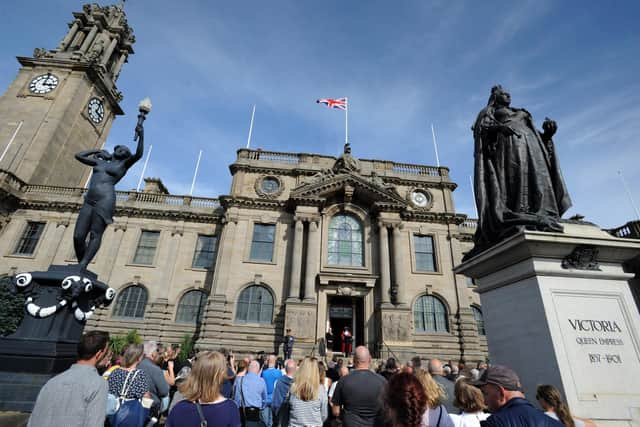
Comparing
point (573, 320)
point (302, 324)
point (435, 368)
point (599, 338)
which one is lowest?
point (435, 368)

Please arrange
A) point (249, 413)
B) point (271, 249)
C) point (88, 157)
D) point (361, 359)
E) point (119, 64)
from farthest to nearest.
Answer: point (119, 64) → point (271, 249) → point (88, 157) → point (249, 413) → point (361, 359)

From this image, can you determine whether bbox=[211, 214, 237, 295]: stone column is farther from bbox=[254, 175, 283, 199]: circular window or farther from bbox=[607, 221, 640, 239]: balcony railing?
bbox=[607, 221, 640, 239]: balcony railing

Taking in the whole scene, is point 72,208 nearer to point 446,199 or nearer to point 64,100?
point 64,100

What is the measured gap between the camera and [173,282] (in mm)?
21375

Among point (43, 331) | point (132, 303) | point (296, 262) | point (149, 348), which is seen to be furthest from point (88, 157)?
point (132, 303)

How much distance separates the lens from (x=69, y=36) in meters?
33.8

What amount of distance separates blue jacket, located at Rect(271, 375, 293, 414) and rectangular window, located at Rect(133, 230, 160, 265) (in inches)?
796

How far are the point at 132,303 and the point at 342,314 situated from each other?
14.7m

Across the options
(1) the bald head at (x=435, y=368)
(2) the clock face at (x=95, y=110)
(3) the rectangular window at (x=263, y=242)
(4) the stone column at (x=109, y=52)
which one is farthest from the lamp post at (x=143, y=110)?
(4) the stone column at (x=109, y=52)

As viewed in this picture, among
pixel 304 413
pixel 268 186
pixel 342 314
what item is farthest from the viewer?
pixel 268 186

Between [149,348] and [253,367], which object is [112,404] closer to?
[149,348]

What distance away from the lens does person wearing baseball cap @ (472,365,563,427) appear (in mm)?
1902

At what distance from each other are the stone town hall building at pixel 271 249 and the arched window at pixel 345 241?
10cm

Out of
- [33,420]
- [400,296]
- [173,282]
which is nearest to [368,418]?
[33,420]
